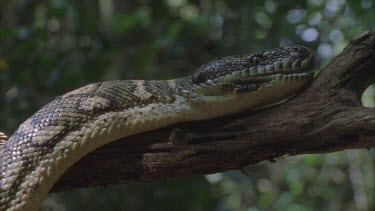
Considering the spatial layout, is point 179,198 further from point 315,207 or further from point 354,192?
point 354,192

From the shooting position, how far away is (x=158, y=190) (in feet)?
13.1

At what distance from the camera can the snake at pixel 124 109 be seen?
2477mm

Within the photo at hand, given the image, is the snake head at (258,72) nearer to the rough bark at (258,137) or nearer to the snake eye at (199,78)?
the snake eye at (199,78)

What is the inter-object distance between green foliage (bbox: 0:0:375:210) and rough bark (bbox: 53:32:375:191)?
4.10 feet

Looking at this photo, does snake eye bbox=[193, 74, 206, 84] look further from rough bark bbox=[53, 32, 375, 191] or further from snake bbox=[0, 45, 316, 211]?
rough bark bbox=[53, 32, 375, 191]

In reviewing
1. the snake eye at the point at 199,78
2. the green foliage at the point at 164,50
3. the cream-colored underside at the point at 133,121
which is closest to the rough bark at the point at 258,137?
the cream-colored underside at the point at 133,121

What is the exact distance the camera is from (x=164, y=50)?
4.84m

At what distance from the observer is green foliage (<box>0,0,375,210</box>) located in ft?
13.5

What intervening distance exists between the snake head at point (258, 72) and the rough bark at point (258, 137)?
0.13 meters

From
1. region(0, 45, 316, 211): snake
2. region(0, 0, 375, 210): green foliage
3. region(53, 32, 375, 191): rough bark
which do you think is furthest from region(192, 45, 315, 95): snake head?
region(0, 0, 375, 210): green foliage

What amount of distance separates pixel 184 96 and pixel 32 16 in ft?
12.9

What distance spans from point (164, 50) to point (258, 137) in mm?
2628

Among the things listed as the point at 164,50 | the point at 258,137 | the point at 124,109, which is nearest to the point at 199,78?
the point at 124,109

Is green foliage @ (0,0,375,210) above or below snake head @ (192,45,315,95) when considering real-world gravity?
below
